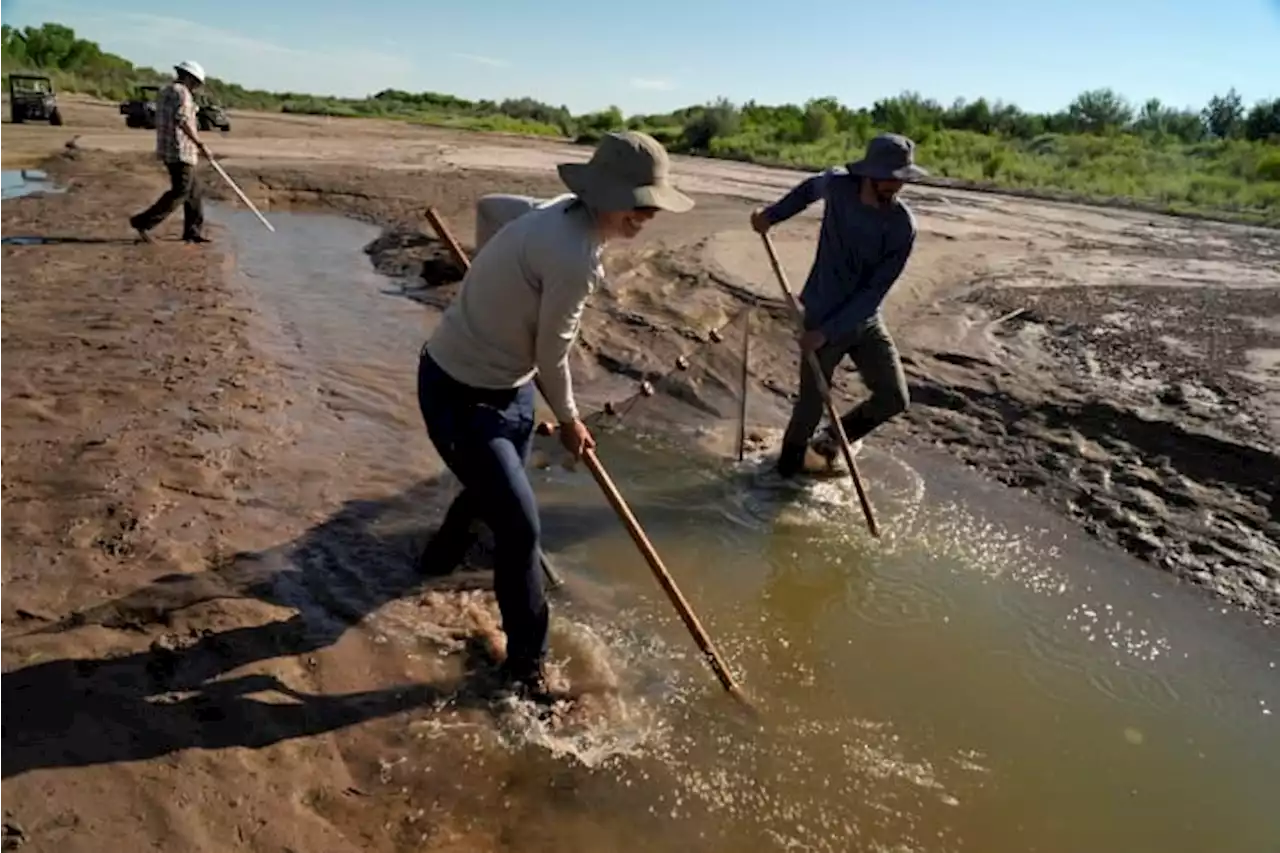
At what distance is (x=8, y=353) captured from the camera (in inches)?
239

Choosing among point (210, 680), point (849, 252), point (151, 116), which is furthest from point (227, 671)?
point (151, 116)

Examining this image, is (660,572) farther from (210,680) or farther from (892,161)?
(892,161)

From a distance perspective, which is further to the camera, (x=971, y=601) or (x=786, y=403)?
(x=786, y=403)

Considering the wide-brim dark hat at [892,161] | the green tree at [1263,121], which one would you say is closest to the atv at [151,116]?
the wide-brim dark hat at [892,161]

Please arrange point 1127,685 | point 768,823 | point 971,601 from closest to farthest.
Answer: point 768,823 → point 1127,685 → point 971,601

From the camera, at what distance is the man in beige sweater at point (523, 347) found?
287 cm

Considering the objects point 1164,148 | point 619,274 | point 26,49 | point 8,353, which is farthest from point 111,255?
point 26,49

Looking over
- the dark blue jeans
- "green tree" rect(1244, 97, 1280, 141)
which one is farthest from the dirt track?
"green tree" rect(1244, 97, 1280, 141)

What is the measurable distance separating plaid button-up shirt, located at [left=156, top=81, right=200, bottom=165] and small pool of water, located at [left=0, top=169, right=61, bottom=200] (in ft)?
12.2

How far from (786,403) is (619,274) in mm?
3242

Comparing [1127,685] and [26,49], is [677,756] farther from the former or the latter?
[26,49]

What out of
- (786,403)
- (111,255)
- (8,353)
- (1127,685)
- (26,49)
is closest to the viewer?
(1127,685)

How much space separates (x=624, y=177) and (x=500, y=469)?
3.16 ft

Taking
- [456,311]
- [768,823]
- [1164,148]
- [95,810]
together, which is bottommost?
[768,823]
